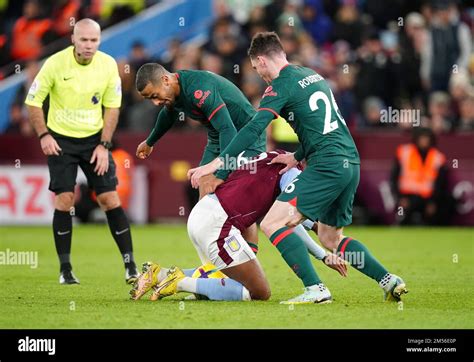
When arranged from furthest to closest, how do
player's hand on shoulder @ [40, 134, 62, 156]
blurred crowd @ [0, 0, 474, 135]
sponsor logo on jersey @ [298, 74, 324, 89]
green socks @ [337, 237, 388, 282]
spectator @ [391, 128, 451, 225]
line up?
blurred crowd @ [0, 0, 474, 135] → spectator @ [391, 128, 451, 225] → player's hand on shoulder @ [40, 134, 62, 156] → green socks @ [337, 237, 388, 282] → sponsor logo on jersey @ [298, 74, 324, 89]

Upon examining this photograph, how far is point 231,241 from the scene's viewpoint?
909cm

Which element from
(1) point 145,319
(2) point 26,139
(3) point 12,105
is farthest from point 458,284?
(3) point 12,105

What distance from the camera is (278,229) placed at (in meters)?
8.75

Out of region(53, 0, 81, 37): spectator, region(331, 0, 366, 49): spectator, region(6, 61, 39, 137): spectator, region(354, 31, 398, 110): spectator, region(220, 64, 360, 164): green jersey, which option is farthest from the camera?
region(53, 0, 81, 37): spectator

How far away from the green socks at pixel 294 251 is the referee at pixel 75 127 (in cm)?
228

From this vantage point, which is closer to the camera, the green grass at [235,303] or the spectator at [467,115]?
the green grass at [235,303]

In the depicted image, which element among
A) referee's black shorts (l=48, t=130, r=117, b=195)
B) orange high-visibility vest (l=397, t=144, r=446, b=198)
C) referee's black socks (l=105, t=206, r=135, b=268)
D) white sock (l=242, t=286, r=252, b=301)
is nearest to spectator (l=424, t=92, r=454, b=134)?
orange high-visibility vest (l=397, t=144, r=446, b=198)

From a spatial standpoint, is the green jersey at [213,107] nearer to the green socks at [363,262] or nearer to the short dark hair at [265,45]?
the short dark hair at [265,45]

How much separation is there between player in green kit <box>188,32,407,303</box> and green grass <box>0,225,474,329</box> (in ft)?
1.58

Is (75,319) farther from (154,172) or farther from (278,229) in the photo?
(154,172)

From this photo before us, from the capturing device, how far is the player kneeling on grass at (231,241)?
9.09 meters

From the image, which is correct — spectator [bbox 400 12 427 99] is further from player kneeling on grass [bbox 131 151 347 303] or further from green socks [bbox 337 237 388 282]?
green socks [bbox 337 237 388 282]

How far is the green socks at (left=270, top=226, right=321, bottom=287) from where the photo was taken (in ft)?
28.6

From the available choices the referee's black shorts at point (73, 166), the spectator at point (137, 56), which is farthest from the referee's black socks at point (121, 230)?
the spectator at point (137, 56)
